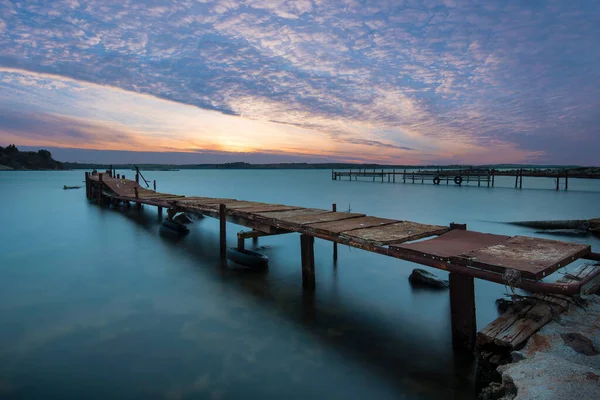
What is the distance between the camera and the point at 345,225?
9547mm

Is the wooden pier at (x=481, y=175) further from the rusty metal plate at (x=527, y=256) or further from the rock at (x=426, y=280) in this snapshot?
the rusty metal plate at (x=527, y=256)

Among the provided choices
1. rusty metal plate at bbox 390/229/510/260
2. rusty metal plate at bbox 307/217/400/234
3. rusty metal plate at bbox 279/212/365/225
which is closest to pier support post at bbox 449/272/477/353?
rusty metal plate at bbox 390/229/510/260

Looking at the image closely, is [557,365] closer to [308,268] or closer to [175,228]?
[308,268]

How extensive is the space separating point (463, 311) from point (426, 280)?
4909 millimetres

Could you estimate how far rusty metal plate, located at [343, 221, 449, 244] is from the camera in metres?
7.75

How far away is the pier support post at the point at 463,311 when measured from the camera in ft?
19.8

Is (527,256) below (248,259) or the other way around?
the other way around

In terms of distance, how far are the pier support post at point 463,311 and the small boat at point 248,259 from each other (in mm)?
7696

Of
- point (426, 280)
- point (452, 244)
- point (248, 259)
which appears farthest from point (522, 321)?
point (248, 259)

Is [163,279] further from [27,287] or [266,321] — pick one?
[266,321]

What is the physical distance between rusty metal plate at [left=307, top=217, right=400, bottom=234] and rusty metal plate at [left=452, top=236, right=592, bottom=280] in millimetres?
3231

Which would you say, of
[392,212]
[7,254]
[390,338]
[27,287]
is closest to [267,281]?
[390,338]

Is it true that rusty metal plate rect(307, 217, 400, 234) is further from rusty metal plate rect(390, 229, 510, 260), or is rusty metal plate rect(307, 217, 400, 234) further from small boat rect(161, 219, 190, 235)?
small boat rect(161, 219, 190, 235)

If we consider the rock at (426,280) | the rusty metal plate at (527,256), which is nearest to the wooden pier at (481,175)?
the rock at (426,280)
